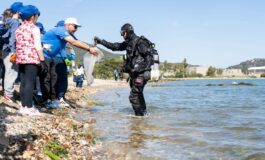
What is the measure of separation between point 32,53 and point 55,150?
2.52m

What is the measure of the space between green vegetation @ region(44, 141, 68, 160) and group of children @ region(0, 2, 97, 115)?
211 cm

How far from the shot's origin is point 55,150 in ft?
15.9

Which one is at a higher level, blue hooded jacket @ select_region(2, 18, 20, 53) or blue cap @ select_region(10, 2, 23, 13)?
blue cap @ select_region(10, 2, 23, 13)

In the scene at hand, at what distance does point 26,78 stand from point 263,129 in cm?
466

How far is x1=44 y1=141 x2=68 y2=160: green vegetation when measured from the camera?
460 cm

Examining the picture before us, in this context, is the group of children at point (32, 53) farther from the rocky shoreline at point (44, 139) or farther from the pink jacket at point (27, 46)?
the rocky shoreline at point (44, 139)

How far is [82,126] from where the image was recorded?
7.08 m

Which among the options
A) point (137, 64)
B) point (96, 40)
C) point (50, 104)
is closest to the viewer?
point (137, 64)

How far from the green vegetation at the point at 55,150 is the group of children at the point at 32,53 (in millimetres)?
2112

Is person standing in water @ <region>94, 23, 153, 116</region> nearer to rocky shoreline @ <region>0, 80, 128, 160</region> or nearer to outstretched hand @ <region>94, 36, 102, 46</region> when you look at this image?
outstretched hand @ <region>94, 36, 102, 46</region>

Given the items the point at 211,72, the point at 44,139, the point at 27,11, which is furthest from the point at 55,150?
the point at 211,72

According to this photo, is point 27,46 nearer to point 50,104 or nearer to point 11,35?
point 11,35

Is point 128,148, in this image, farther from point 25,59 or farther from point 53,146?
point 25,59

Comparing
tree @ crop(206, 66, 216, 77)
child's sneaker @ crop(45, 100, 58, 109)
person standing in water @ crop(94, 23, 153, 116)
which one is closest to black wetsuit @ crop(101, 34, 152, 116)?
person standing in water @ crop(94, 23, 153, 116)
